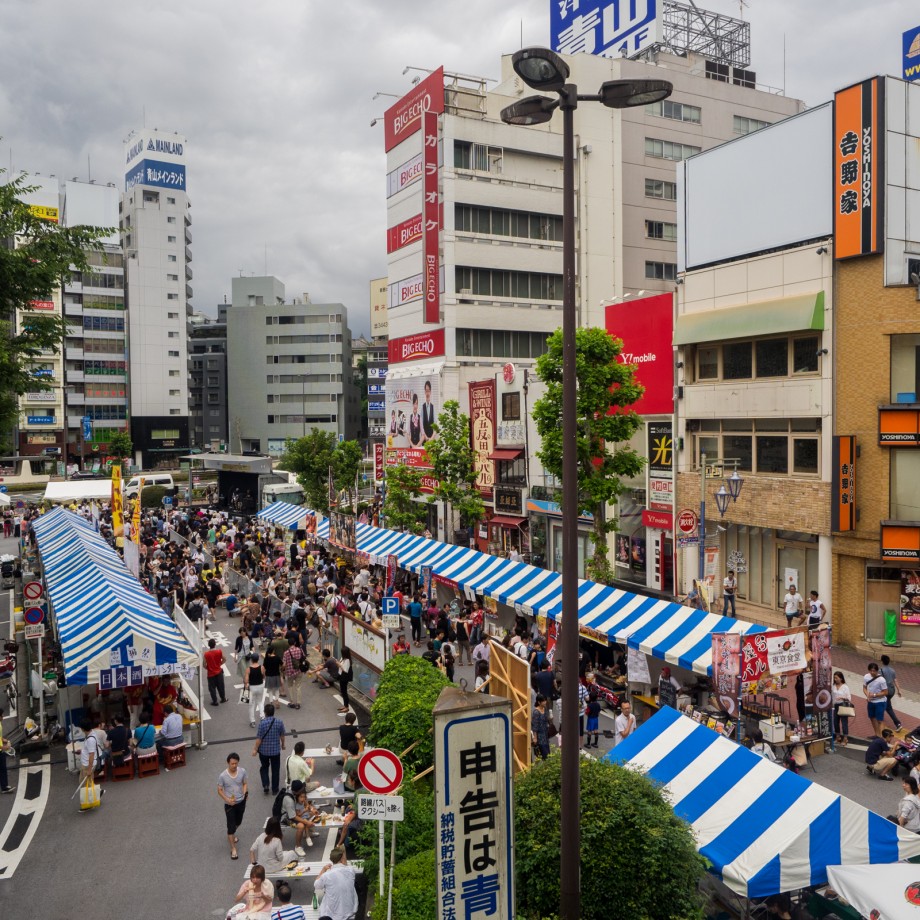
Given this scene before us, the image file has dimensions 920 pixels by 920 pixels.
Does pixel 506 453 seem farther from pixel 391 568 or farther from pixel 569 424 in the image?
pixel 569 424

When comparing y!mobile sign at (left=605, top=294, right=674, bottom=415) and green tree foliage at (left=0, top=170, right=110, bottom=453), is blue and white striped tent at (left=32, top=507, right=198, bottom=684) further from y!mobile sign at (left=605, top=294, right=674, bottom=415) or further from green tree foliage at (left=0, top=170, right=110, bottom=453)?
y!mobile sign at (left=605, top=294, right=674, bottom=415)

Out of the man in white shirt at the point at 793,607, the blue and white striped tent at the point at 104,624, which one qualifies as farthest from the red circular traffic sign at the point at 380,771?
the man in white shirt at the point at 793,607

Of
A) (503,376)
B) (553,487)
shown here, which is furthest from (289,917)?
(503,376)

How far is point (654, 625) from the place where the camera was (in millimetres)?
17406

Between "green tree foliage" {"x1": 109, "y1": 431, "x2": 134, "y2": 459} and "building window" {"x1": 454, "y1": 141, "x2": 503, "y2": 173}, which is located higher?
"building window" {"x1": 454, "y1": 141, "x2": 503, "y2": 173}

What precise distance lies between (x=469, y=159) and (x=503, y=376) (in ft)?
56.0

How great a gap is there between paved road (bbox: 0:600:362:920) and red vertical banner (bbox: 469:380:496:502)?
69.7ft

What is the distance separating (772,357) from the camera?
25.0m

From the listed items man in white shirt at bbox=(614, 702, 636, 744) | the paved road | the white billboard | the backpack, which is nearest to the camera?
the paved road

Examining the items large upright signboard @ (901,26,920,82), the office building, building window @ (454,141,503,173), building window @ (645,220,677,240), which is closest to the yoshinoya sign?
building window @ (454,141,503,173)

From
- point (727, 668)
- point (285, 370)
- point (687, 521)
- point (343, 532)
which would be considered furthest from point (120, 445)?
point (727, 668)

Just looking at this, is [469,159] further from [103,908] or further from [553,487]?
[103,908]

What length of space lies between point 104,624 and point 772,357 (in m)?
19.6

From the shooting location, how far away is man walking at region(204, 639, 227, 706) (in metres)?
18.9
